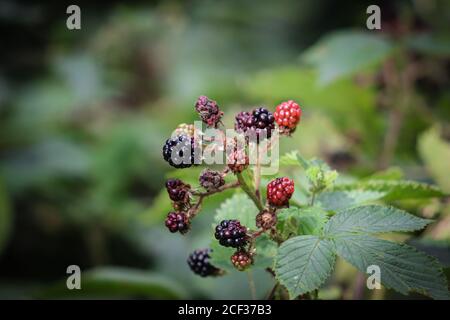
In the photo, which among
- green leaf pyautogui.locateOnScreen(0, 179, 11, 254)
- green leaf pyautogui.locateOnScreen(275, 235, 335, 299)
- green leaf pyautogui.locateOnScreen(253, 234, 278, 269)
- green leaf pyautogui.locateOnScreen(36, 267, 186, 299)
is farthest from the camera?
green leaf pyautogui.locateOnScreen(0, 179, 11, 254)

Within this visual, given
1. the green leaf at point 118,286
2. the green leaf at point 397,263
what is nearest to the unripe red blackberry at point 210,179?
the green leaf at point 397,263

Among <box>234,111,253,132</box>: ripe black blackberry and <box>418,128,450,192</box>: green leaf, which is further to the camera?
<box>418,128,450,192</box>: green leaf

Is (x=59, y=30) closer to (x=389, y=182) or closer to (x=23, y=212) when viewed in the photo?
(x=23, y=212)

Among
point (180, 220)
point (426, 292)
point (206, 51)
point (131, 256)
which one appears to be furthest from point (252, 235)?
point (206, 51)

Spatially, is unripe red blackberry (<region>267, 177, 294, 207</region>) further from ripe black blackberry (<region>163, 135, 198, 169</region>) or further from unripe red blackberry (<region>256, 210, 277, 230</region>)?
ripe black blackberry (<region>163, 135, 198, 169</region>)

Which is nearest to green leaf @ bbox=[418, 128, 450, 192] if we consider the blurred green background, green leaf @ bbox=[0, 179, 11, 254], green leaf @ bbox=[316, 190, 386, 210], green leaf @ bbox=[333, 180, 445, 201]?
the blurred green background

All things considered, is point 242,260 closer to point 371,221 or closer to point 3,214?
point 371,221

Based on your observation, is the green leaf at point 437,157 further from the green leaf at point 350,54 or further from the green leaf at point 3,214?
the green leaf at point 3,214
